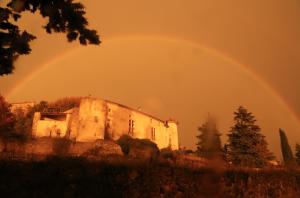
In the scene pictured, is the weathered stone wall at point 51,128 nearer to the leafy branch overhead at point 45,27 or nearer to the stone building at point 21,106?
the stone building at point 21,106

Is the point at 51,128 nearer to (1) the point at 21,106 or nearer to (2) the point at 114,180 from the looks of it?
(1) the point at 21,106

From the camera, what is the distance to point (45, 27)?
584 cm

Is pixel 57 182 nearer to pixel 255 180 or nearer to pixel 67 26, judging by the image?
pixel 67 26

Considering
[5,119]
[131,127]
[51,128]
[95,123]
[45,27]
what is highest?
[5,119]

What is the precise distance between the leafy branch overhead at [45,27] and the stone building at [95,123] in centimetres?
4078

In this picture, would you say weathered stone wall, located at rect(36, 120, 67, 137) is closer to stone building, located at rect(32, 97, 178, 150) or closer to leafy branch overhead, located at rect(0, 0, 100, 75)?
stone building, located at rect(32, 97, 178, 150)

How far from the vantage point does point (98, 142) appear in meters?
40.7


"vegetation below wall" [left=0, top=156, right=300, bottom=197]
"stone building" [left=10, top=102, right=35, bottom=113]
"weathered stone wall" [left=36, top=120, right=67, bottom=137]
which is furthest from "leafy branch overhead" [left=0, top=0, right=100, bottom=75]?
"stone building" [left=10, top=102, right=35, bottom=113]

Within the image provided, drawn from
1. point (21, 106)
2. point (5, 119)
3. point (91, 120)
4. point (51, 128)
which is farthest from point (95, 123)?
point (21, 106)

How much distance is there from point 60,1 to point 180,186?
8508mm

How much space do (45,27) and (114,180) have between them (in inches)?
268

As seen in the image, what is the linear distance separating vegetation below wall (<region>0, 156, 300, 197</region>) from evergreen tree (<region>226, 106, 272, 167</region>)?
103 feet

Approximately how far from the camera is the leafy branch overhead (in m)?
5.39

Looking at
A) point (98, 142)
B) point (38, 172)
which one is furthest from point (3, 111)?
point (38, 172)
